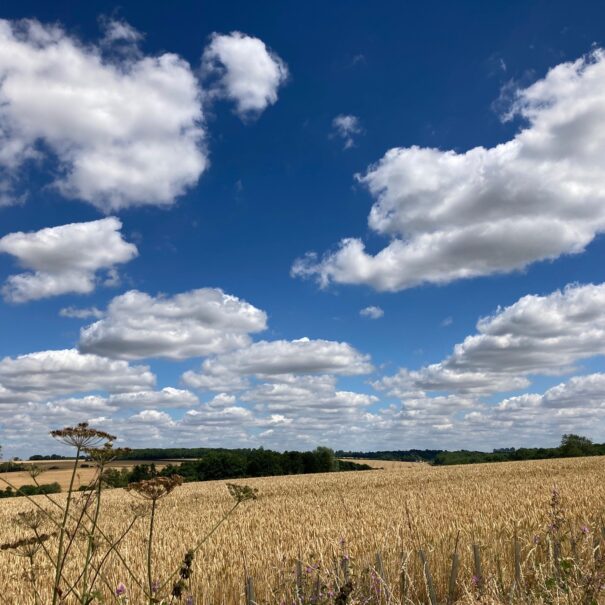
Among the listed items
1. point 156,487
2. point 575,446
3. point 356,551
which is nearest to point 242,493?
point 156,487

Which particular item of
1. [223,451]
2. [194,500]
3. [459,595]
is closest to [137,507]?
[459,595]

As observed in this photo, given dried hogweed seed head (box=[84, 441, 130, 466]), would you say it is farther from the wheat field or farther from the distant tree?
the distant tree

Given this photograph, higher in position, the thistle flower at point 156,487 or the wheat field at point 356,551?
the thistle flower at point 156,487

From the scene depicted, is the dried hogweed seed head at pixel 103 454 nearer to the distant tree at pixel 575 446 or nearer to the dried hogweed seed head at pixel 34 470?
the dried hogweed seed head at pixel 34 470

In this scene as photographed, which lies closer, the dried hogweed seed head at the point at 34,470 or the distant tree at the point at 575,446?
the dried hogweed seed head at the point at 34,470

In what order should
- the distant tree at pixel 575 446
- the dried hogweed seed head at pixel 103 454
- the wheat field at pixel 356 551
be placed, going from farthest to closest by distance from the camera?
the distant tree at pixel 575 446
the wheat field at pixel 356 551
the dried hogweed seed head at pixel 103 454

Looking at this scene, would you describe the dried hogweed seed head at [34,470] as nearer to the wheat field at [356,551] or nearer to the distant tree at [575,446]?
the wheat field at [356,551]

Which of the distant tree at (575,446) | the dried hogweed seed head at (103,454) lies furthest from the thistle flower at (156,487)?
the distant tree at (575,446)

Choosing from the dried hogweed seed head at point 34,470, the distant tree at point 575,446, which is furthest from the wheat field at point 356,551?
the distant tree at point 575,446

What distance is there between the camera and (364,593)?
5.95 metres

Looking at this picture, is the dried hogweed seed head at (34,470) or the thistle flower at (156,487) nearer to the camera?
the thistle flower at (156,487)

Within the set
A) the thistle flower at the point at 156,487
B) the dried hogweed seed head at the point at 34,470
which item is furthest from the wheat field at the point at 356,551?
Answer: the dried hogweed seed head at the point at 34,470

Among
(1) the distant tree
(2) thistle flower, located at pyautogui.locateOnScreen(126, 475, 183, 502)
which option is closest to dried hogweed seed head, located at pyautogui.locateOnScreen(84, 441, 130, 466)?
(2) thistle flower, located at pyautogui.locateOnScreen(126, 475, 183, 502)

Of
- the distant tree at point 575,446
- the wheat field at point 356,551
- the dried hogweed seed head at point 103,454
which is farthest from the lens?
the distant tree at point 575,446
